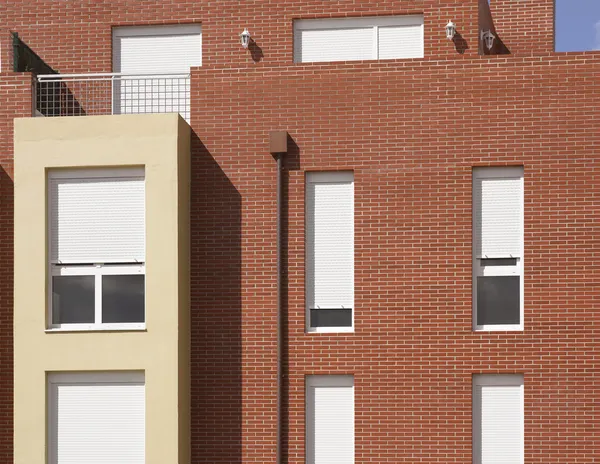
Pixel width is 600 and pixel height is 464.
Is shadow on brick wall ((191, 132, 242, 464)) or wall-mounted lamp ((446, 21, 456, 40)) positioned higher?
wall-mounted lamp ((446, 21, 456, 40))

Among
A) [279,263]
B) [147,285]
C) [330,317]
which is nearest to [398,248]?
[330,317]

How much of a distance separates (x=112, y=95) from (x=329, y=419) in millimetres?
7006

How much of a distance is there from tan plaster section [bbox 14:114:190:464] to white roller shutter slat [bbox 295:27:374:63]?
438cm

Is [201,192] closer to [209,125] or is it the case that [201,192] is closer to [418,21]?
[209,125]

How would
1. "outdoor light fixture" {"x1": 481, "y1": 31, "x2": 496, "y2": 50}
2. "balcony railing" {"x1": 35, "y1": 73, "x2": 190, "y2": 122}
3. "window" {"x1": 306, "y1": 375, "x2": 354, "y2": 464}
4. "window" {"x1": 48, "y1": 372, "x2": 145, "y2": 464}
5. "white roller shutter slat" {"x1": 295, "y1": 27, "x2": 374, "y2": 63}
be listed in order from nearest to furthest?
1. "window" {"x1": 48, "y1": 372, "x2": 145, "y2": 464}
2. "window" {"x1": 306, "y1": 375, "x2": 354, "y2": 464}
3. "balcony railing" {"x1": 35, "y1": 73, "x2": 190, "y2": 122}
4. "white roller shutter slat" {"x1": 295, "y1": 27, "x2": 374, "y2": 63}
5. "outdoor light fixture" {"x1": 481, "y1": 31, "x2": 496, "y2": 50}

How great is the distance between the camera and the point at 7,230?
14.1 meters

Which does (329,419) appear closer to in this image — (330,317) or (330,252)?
(330,317)

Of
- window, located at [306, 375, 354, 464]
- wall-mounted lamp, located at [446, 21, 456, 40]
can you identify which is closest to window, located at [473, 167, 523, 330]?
window, located at [306, 375, 354, 464]

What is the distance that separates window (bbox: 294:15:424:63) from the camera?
16516 millimetres

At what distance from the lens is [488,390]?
524 inches

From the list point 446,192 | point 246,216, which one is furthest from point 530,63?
point 246,216

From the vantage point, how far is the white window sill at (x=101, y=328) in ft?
42.3

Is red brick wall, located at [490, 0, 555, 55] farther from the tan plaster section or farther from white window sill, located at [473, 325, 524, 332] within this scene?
the tan plaster section

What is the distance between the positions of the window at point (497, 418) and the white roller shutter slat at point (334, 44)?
6.64 m
